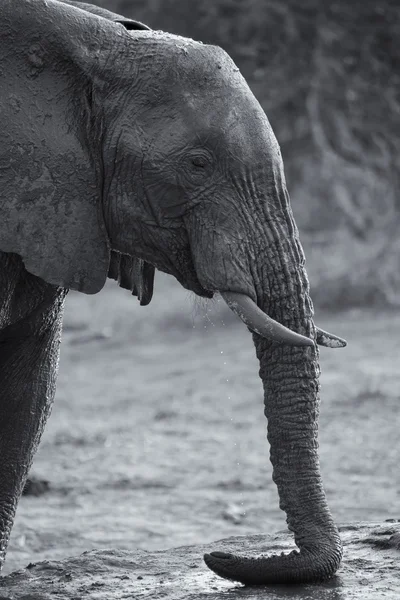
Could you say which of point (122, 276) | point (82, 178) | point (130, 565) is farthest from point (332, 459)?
point (82, 178)

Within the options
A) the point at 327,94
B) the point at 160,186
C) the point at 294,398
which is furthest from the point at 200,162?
the point at 327,94

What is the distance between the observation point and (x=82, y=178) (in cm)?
480

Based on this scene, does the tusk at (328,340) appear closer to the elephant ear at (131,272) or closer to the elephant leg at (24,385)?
the elephant ear at (131,272)

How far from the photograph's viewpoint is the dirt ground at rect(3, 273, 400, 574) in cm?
800

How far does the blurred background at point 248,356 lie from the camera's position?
834cm

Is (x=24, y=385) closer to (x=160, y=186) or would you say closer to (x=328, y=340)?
(x=160, y=186)

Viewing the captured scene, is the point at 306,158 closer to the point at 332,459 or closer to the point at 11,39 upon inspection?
the point at 332,459

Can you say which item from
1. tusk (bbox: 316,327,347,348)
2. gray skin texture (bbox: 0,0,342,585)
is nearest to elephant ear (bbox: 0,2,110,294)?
gray skin texture (bbox: 0,0,342,585)

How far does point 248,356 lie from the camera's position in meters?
14.1

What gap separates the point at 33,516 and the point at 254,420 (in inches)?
129

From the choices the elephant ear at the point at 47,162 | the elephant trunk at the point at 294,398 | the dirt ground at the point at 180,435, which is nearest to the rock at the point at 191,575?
the elephant trunk at the point at 294,398

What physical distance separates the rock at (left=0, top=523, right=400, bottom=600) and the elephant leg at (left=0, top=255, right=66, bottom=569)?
295 mm

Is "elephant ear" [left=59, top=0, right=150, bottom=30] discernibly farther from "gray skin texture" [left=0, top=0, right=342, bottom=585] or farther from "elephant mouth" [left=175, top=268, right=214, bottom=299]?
"elephant mouth" [left=175, top=268, right=214, bottom=299]

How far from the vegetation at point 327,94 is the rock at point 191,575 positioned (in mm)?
11420
